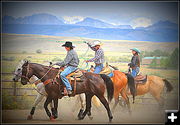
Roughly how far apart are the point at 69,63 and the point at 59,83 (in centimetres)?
53

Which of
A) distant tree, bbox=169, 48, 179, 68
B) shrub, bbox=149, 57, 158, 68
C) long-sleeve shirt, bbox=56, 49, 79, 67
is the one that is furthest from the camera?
distant tree, bbox=169, 48, 179, 68

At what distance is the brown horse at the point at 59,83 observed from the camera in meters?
7.08

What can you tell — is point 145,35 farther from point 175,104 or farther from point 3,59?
point 3,59

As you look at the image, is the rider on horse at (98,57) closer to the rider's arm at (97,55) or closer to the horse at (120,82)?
the rider's arm at (97,55)

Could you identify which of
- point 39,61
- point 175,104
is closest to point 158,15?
point 175,104

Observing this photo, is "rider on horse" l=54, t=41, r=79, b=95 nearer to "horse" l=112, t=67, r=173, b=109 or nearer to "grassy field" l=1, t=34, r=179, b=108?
"grassy field" l=1, t=34, r=179, b=108

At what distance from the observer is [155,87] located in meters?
7.89

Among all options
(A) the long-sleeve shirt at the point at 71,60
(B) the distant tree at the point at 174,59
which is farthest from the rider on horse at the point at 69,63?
(B) the distant tree at the point at 174,59

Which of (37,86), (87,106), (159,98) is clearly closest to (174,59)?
(159,98)

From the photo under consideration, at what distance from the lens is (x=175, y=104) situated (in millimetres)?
8227

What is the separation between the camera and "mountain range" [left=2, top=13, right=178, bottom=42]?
773 cm

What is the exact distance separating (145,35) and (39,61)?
9.26 ft

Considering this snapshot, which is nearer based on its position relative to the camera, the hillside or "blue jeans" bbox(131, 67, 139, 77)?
the hillside

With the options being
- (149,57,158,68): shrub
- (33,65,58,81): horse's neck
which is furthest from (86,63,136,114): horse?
(33,65,58,81): horse's neck
